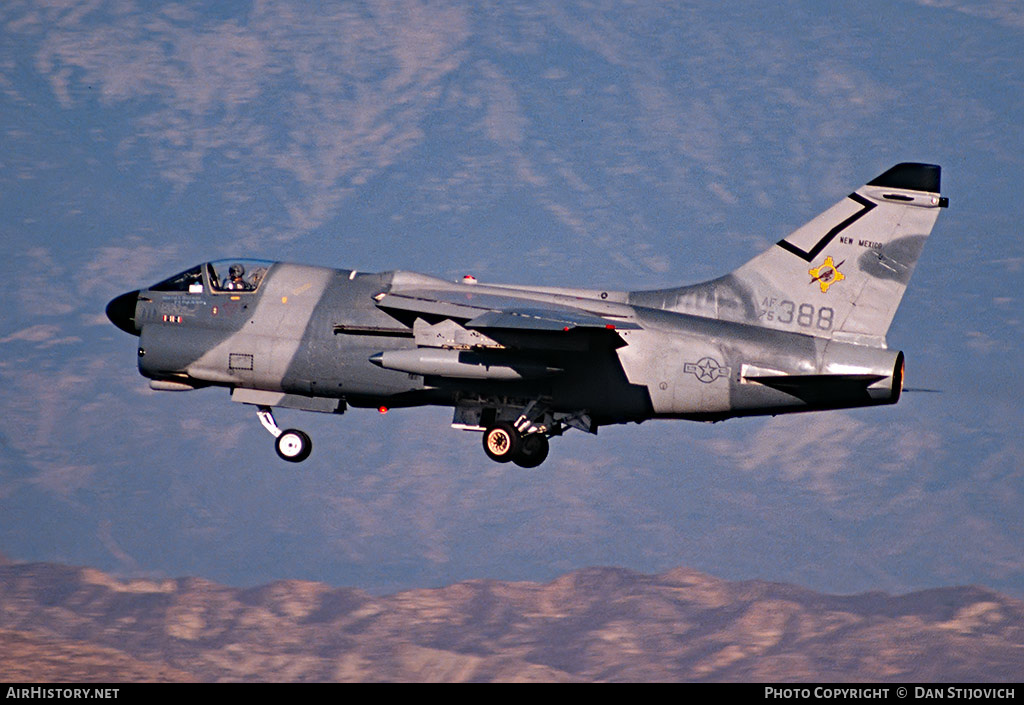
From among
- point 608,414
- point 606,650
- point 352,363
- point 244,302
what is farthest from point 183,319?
point 606,650

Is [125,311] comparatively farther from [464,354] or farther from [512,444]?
[512,444]

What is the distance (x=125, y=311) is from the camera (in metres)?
32.0

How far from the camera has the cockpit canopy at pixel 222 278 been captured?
1245 inches

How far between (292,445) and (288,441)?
0.40 ft

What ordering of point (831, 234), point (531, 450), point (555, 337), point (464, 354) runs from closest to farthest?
point (555, 337) < point (464, 354) < point (831, 234) < point (531, 450)

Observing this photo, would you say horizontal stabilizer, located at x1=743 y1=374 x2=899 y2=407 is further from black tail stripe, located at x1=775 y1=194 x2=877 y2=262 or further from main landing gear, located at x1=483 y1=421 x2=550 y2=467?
main landing gear, located at x1=483 y1=421 x2=550 y2=467

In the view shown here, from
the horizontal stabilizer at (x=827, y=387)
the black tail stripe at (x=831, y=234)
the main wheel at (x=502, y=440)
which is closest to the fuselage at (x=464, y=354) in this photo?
the horizontal stabilizer at (x=827, y=387)

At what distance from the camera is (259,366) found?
31.1 meters

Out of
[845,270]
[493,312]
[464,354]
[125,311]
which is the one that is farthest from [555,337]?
[125,311]

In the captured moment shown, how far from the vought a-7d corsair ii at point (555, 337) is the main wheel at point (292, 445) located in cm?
4

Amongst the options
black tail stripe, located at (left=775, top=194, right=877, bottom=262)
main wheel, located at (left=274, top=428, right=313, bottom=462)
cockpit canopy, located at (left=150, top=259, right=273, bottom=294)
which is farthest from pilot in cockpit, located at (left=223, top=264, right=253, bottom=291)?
black tail stripe, located at (left=775, top=194, right=877, bottom=262)

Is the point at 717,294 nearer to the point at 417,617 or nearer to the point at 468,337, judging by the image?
the point at 468,337
